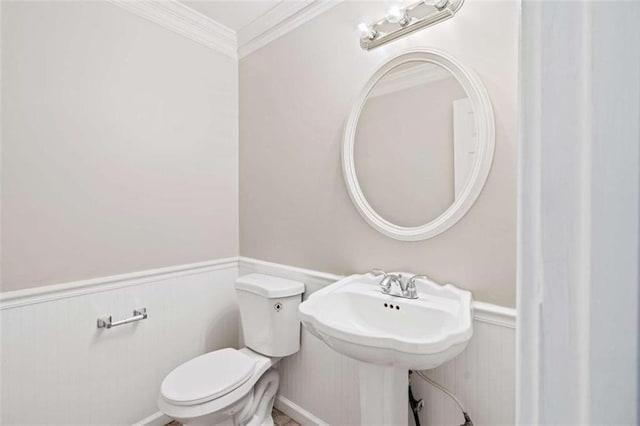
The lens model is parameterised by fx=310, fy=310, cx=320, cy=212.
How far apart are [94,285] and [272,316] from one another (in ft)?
2.91

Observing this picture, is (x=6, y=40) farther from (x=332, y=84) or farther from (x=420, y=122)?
(x=420, y=122)

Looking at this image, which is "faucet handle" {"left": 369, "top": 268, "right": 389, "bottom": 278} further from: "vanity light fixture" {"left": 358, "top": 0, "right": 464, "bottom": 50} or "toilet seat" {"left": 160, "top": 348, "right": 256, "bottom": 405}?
"vanity light fixture" {"left": 358, "top": 0, "right": 464, "bottom": 50}

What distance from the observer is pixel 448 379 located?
1239 millimetres

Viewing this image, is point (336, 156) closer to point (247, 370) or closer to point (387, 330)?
point (387, 330)

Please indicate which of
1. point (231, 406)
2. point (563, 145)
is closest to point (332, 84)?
point (563, 145)

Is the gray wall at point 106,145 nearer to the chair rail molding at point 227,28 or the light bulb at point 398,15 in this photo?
the chair rail molding at point 227,28

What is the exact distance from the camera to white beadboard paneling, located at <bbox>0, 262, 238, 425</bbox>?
1326 millimetres

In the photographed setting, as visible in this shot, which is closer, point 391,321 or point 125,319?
point 391,321

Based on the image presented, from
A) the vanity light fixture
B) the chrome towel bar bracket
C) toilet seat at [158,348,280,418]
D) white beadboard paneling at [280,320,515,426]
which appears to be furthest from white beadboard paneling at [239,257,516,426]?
the vanity light fixture

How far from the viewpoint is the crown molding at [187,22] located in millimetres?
1694

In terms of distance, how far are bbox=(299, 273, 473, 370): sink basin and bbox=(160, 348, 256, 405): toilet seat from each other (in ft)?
1.91

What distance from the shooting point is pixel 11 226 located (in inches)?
51.2

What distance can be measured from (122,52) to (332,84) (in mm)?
1115

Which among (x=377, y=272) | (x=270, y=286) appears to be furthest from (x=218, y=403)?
(x=377, y=272)
